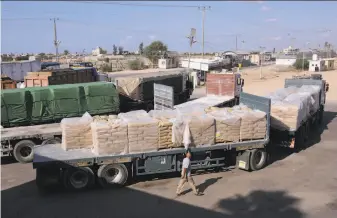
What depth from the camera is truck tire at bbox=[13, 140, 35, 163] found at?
13.5 meters

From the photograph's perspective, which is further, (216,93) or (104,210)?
(216,93)

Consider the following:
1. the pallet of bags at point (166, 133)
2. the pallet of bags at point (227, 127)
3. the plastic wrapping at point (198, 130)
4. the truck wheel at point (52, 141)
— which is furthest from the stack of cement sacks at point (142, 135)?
the truck wheel at point (52, 141)

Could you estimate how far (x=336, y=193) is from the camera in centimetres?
1068

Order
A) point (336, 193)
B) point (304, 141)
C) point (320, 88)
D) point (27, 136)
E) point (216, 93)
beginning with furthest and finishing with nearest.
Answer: point (216, 93) < point (320, 88) < point (304, 141) < point (27, 136) < point (336, 193)

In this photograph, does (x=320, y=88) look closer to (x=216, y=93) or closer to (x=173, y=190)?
(x=216, y=93)

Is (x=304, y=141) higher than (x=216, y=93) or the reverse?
the reverse

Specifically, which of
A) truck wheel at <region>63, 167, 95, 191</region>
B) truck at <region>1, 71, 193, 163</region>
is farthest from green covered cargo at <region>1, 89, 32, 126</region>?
truck wheel at <region>63, 167, 95, 191</region>

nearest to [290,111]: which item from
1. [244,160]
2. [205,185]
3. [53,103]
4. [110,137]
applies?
[244,160]

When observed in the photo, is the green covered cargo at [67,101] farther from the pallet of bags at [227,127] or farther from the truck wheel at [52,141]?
the pallet of bags at [227,127]

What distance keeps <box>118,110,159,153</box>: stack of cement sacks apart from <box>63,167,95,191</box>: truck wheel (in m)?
1.42

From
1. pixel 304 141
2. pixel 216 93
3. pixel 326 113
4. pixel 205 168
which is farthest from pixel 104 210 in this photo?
pixel 326 113

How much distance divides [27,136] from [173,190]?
246 inches

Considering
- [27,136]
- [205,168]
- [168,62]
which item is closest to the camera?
[205,168]

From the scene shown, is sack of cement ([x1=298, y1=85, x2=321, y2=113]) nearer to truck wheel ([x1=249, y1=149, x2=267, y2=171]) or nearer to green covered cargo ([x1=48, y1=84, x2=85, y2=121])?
truck wheel ([x1=249, y1=149, x2=267, y2=171])
